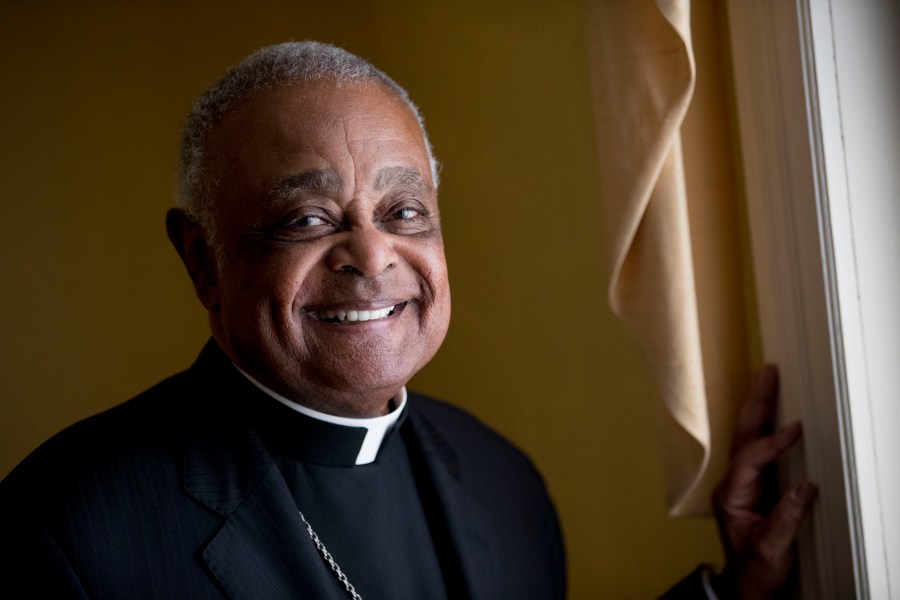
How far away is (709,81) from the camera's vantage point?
1462 mm

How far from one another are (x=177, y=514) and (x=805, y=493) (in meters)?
0.90

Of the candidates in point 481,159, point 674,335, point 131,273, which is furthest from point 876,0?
point 131,273

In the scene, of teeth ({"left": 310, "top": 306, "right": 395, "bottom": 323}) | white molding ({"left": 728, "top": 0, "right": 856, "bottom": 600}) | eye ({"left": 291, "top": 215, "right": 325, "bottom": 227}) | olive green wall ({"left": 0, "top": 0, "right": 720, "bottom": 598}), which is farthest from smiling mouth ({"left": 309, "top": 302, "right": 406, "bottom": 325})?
olive green wall ({"left": 0, "top": 0, "right": 720, "bottom": 598})

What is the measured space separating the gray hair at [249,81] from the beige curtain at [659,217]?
334mm

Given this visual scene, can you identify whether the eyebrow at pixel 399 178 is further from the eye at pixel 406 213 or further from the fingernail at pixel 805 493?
the fingernail at pixel 805 493

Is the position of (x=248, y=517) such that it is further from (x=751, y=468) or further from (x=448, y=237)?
(x=448, y=237)

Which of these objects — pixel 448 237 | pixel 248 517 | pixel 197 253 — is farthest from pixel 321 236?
pixel 448 237

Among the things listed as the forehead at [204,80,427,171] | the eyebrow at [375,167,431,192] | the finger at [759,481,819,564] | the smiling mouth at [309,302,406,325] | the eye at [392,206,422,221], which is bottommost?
the finger at [759,481,819,564]

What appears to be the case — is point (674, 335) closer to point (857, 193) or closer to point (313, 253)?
point (857, 193)

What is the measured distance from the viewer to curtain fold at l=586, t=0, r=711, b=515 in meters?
1.33

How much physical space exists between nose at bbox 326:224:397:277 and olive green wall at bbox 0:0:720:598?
903 millimetres

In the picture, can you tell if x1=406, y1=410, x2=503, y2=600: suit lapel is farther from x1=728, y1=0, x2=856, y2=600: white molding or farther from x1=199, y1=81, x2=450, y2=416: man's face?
x1=728, y1=0, x2=856, y2=600: white molding

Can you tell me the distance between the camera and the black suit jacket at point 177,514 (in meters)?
1.19

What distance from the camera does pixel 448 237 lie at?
242 cm
